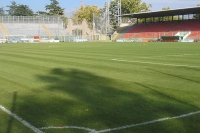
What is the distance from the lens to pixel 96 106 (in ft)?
22.8

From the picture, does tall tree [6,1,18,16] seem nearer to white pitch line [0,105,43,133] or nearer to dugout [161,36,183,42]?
dugout [161,36,183,42]

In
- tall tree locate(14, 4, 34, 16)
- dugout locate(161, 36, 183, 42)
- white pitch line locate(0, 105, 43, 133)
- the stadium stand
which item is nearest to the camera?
white pitch line locate(0, 105, 43, 133)

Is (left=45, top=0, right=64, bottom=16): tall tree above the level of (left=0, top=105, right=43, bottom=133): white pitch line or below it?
above

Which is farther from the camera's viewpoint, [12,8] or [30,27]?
[12,8]

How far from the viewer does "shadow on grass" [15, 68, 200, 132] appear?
586cm

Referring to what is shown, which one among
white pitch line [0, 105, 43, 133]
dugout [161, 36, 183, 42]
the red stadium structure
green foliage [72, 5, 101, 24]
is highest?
green foliage [72, 5, 101, 24]

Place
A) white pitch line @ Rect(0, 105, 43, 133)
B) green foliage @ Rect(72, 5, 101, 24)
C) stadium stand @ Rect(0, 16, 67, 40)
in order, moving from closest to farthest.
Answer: white pitch line @ Rect(0, 105, 43, 133) < stadium stand @ Rect(0, 16, 67, 40) < green foliage @ Rect(72, 5, 101, 24)

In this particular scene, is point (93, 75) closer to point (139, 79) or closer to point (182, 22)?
point (139, 79)

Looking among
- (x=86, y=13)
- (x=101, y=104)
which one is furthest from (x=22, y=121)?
(x=86, y=13)

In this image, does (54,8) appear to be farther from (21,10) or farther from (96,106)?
(96,106)

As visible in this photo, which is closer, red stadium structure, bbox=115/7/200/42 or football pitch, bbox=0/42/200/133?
football pitch, bbox=0/42/200/133

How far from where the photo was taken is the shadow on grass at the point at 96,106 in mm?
5863

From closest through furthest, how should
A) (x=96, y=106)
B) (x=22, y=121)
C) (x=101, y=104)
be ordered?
(x=22, y=121), (x=96, y=106), (x=101, y=104)

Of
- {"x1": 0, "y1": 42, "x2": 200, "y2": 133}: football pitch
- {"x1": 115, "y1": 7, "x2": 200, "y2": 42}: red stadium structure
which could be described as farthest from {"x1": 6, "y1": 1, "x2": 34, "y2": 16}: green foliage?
{"x1": 0, "y1": 42, "x2": 200, "y2": 133}: football pitch
